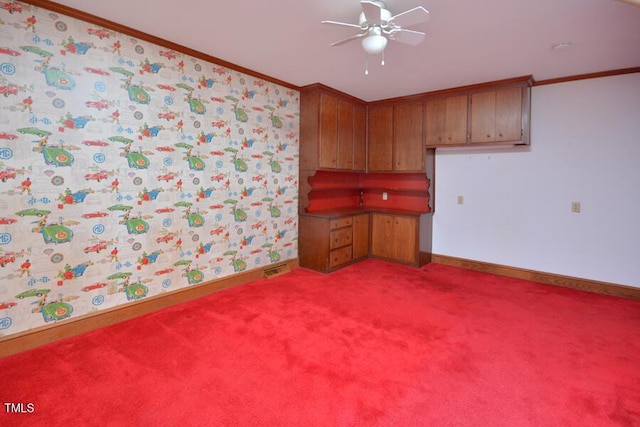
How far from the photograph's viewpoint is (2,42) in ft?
7.48

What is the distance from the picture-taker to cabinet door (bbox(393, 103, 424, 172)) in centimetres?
483

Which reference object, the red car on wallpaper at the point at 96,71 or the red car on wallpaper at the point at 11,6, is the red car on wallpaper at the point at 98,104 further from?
the red car on wallpaper at the point at 11,6

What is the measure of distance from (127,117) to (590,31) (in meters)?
3.98

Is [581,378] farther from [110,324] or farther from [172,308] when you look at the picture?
[110,324]

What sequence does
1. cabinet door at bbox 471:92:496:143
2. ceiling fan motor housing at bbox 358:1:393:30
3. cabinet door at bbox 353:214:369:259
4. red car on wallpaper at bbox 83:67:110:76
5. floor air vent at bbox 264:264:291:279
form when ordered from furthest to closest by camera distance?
1. cabinet door at bbox 353:214:369:259
2. floor air vent at bbox 264:264:291:279
3. cabinet door at bbox 471:92:496:143
4. red car on wallpaper at bbox 83:67:110:76
5. ceiling fan motor housing at bbox 358:1:393:30

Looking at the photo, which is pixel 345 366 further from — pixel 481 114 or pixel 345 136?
pixel 481 114

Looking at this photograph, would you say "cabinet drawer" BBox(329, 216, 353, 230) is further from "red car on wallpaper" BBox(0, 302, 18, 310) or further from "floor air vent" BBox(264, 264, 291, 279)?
"red car on wallpaper" BBox(0, 302, 18, 310)

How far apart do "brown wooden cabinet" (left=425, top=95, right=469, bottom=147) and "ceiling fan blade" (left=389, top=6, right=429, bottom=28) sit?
2544 millimetres

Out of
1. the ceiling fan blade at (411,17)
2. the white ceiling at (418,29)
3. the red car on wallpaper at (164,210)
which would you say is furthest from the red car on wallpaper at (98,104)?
the ceiling fan blade at (411,17)

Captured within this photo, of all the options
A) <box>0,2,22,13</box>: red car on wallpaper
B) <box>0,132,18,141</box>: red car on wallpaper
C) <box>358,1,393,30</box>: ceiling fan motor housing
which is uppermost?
<box>0,2,22,13</box>: red car on wallpaper

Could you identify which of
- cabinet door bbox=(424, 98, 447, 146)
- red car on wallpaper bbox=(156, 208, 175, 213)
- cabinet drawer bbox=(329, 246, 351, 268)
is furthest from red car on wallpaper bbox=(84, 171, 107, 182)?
cabinet door bbox=(424, 98, 447, 146)

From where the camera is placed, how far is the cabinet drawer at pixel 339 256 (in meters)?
4.48

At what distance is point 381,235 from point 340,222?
0.87 meters

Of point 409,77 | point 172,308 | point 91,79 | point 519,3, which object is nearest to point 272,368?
point 172,308
